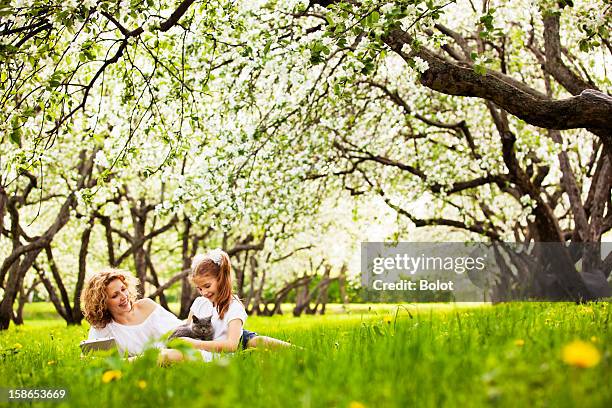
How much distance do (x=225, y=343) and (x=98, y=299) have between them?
1339 mm

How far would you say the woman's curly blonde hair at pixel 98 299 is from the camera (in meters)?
6.32

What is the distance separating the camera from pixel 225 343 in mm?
6031

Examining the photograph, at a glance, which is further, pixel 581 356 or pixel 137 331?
pixel 137 331

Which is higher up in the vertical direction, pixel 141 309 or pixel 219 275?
pixel 219 275

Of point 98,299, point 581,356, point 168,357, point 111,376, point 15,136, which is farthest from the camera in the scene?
point 98,299

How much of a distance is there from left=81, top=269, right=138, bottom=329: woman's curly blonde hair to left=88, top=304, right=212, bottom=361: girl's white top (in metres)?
0.08

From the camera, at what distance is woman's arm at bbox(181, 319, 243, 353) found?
5.98 m

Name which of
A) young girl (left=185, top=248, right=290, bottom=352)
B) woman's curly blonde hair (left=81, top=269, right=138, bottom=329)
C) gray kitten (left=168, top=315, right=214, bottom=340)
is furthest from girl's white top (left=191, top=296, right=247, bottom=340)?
woman's curly blonde hair (left=81, top=269, right=138, bottom=329)

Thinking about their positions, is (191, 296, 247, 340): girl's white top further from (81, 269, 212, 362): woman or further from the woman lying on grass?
(81, 269, 212, 362): woman

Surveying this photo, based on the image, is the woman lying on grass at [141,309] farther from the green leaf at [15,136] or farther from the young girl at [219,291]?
the green leaf at [15,136]

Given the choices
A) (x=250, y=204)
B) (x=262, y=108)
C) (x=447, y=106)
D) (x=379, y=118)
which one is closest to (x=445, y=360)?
(x=262, y=108)

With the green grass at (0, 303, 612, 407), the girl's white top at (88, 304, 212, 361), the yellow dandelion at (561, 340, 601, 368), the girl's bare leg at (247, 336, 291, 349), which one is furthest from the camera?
the girl's white top at (88, 304, 212, 361)

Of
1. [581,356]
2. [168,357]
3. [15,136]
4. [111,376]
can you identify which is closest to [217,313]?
[168,357]

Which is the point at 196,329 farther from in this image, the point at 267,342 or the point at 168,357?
the point at 168,357
